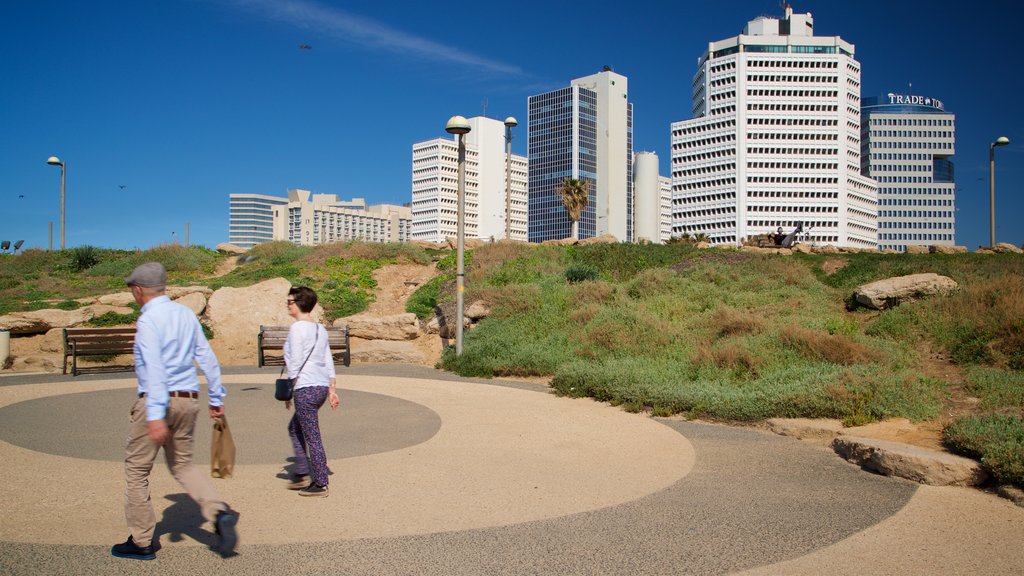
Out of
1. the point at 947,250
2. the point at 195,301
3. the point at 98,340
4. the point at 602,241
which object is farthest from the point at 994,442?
the point at 947,250

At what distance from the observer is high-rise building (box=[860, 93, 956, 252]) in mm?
191625

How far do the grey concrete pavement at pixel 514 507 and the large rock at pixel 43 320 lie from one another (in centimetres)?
847

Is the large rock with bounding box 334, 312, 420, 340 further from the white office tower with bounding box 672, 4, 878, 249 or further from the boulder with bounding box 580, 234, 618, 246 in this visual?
the white office tower with bounding box 672, 4, 878, 249

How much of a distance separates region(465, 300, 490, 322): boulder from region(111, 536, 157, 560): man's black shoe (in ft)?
44.7

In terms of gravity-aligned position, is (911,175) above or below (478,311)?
above

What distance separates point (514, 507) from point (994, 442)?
4.61 m

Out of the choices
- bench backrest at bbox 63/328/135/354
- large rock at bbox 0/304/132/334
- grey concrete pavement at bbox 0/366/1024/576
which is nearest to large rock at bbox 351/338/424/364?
bench backrest at bbox 63/328/135/354

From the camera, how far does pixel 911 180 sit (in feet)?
631

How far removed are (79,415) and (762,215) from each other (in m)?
151

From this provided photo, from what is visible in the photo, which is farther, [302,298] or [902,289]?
[902,289]

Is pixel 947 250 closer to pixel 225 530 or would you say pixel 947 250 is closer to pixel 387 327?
pixel 387 327

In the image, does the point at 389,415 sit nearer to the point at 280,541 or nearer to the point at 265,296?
the point at 280,541

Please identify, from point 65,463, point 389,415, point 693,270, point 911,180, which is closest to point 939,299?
point 693,270

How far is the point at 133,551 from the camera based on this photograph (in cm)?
432
